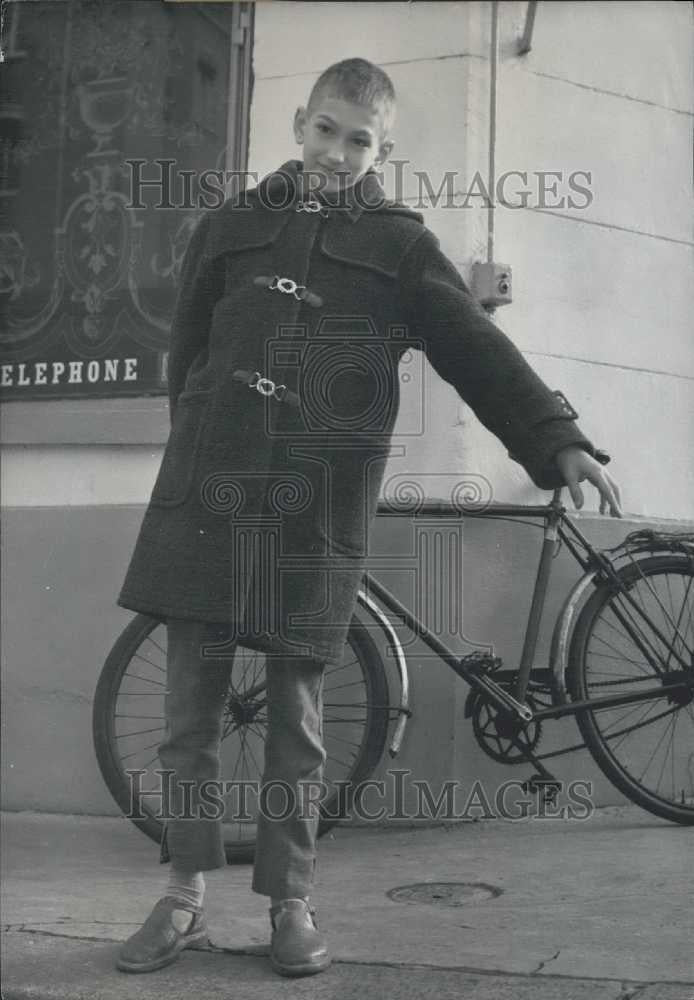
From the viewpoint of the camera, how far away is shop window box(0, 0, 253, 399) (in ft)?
14.8

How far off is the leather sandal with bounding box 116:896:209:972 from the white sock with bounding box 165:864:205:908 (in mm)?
11

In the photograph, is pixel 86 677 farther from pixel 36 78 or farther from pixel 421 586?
pixel 36 78

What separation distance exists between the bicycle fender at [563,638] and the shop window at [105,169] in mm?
1551

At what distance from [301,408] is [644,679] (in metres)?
1.62

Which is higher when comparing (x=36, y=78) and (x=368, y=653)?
(x=36, y=78)

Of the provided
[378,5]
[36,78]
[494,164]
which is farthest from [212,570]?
[36,78]

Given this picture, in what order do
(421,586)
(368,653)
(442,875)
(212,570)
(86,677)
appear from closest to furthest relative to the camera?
1. (212,570)
2. (442,875)
3. (368,653)
4. (421,586)
5. (86,677)

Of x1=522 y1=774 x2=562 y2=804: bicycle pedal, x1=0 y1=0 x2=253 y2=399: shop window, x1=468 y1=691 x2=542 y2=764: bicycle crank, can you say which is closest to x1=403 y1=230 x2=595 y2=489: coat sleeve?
x1=468 y1=691 x2=542 y2=764: bicycle crank

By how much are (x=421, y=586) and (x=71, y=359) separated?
147 cm

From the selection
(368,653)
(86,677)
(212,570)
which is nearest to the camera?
(212,570)

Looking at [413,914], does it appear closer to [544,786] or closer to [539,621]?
[544,786]

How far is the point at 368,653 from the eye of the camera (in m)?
3.71

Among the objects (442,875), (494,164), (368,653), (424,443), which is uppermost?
(494,164)

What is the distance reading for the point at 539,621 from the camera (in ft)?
12.6
